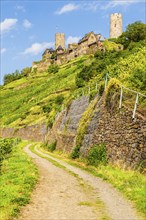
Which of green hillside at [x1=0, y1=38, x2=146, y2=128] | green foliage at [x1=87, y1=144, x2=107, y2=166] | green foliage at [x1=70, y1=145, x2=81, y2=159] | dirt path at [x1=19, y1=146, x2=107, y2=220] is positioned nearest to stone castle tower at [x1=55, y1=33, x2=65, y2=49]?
green hillside at [x1=0, y1=38, x2=146, y2=128]

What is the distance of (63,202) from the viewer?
13.8 meters

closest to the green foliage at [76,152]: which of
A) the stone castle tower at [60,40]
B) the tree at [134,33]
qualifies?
the tree at [134,33]

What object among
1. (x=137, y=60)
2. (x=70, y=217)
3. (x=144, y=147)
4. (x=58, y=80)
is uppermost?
(x=58, y=80)

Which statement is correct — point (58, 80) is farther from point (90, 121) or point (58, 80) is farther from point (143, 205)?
point (143, 205)

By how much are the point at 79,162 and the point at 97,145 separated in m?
3.36

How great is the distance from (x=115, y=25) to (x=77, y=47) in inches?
798

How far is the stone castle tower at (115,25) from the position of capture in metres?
162

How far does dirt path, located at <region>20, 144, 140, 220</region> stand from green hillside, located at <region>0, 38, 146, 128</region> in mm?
6502

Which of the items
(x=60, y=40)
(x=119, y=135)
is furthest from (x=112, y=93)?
(x=60, y=40)

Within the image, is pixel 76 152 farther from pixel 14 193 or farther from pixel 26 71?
pixel 26 71

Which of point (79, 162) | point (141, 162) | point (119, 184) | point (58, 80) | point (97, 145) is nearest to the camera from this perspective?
point (119, 184)

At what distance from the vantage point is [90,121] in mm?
28750

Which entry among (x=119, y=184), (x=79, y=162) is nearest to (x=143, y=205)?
(x=119, y=184)

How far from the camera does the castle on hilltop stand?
149m
